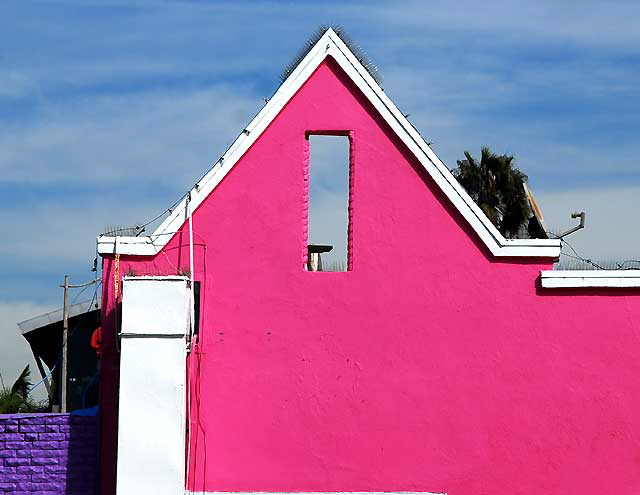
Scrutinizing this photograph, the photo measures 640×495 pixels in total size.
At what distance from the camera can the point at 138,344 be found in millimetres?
13594

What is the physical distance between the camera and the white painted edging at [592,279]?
14.4m

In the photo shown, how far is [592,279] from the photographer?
568 inches

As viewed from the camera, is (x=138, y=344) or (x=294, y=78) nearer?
(x=138, y=344)

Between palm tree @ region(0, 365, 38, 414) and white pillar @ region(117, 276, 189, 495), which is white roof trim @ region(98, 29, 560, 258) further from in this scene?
palm tree @ region(0, 365, 38, 414)

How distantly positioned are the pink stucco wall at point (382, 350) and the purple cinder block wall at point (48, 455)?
1.13 feet

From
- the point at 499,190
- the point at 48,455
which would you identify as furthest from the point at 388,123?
the point at 499,190

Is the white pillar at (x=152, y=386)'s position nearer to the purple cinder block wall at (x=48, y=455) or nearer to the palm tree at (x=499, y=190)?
the purple cinder block wall at (x=48, y=455)

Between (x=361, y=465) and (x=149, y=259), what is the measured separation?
3.64m

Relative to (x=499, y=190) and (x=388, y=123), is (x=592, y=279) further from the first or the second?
(x=499, y=190)

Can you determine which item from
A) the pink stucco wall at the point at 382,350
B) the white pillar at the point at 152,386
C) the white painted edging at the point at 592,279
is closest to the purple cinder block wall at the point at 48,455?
the pink stucco wall at the point at 382,350

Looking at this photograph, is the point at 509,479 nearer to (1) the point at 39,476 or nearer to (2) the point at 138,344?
(2) the point at 138,344

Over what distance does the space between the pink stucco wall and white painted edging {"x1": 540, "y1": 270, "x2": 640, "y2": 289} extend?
0.49ft

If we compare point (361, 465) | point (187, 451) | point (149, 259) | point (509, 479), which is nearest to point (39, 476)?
point (187, 451)

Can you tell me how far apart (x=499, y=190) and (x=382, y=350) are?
16819mm
